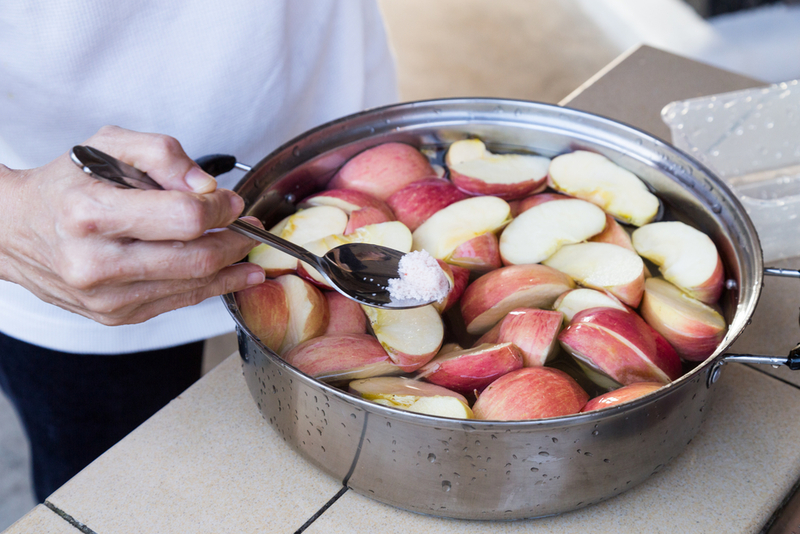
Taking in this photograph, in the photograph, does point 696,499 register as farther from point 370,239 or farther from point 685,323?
point 370,239

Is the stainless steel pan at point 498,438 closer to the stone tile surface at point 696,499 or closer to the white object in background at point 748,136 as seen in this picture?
the stone tile surface at point 696,499

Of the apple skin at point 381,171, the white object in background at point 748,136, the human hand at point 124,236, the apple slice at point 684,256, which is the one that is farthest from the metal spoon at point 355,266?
the white object in background at point 748,136

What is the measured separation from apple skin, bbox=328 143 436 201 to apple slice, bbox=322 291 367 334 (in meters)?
0.15

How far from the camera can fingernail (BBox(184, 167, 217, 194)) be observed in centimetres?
41

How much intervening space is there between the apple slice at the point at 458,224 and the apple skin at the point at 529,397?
0.15 metres

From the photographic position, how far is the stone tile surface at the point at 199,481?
0.48m

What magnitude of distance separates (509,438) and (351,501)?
16 centimetres

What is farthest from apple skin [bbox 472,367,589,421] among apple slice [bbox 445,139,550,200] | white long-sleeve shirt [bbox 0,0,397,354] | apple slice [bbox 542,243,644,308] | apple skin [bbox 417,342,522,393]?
white long-sleeve shirt [bbox 0,0,397,354]

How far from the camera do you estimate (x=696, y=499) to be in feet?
1.63

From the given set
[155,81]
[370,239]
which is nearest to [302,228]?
[370,239]

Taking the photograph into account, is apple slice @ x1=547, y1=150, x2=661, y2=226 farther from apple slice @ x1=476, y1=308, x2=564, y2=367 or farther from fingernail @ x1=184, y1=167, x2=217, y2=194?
fingernail @ x1=184, y1=167, x2=217, y2=194

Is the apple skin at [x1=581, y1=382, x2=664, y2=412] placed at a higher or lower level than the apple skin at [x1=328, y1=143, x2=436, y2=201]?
lower

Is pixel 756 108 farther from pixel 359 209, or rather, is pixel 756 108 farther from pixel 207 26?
pixel 207 26

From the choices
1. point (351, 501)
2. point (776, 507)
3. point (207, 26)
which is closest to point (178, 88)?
point (207, 26)
